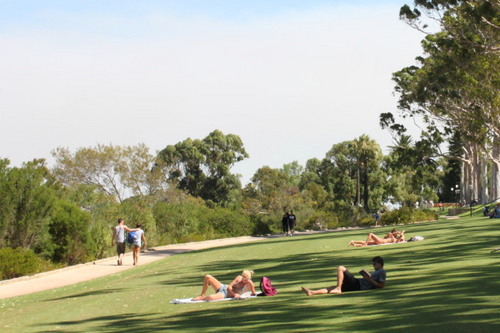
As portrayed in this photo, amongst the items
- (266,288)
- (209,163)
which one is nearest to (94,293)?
(266,288)

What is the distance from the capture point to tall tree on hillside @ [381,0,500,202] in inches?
1500

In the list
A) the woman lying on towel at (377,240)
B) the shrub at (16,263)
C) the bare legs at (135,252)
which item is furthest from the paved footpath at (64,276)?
the woman lying on towel at (377,240)

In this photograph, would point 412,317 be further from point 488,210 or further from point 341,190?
point 341,190

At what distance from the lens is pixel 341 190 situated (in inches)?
4060

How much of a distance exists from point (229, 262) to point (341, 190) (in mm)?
75539

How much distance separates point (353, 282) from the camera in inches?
610

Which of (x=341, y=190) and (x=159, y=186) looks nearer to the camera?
(x=159, y=186)

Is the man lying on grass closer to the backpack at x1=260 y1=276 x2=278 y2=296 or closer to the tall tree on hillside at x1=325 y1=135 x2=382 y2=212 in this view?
the backpack at x1=260 y1=276 x2=278 y2=296

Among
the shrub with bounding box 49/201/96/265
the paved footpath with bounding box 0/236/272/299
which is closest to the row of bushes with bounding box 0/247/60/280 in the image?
the paved footpath with bounding box 0/236/272/299

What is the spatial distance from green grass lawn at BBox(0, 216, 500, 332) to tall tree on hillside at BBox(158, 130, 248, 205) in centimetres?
6859

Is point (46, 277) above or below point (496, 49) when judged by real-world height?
below

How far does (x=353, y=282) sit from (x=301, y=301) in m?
1.41

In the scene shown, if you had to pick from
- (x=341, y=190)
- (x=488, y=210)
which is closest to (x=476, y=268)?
(x=488, y=210)

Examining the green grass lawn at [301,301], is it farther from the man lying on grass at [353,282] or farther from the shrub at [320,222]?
the shrub at [320,222]
